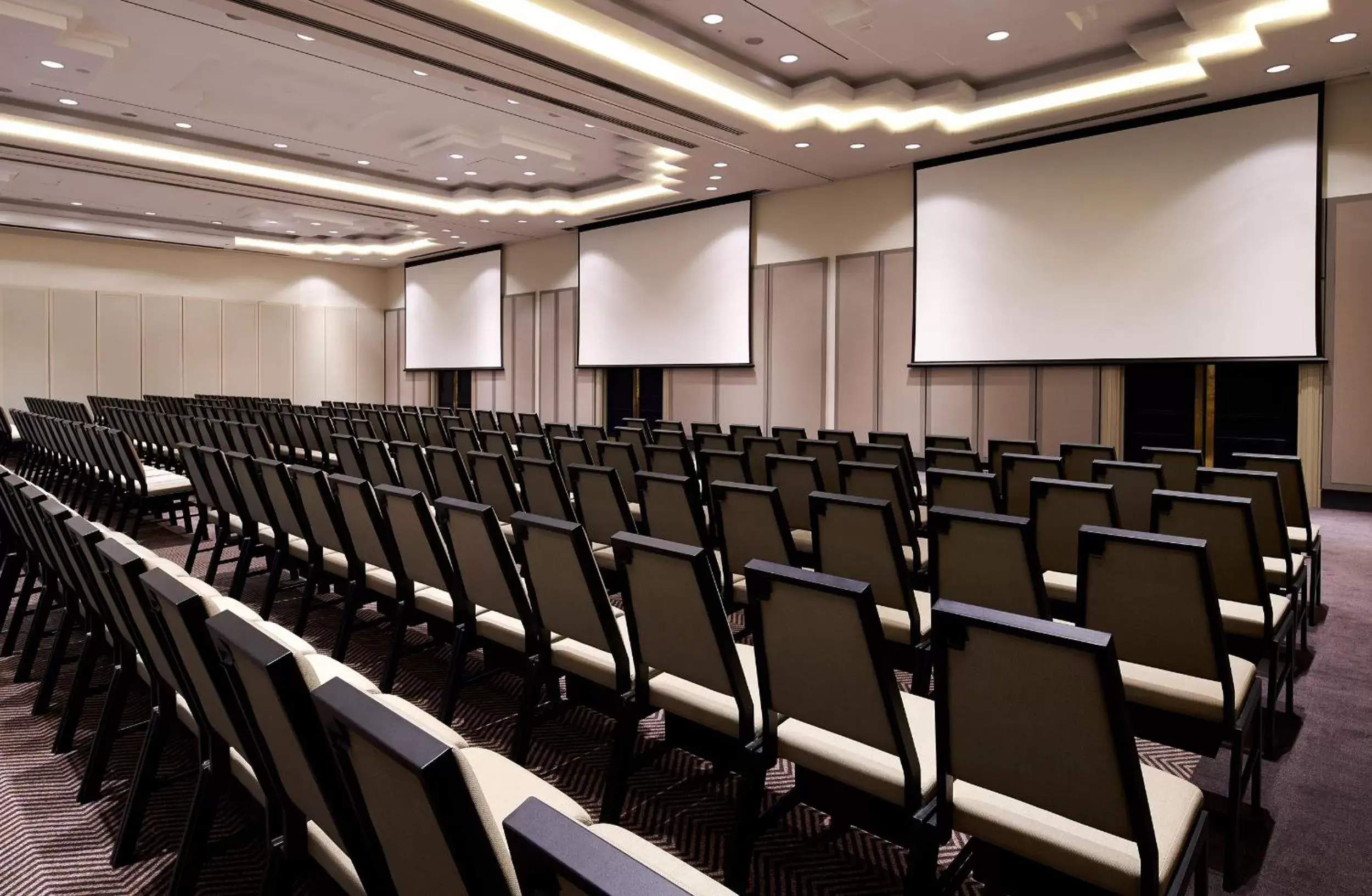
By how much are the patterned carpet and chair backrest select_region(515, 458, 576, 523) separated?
955 millimetres

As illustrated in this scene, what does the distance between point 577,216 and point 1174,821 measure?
39.8 ft

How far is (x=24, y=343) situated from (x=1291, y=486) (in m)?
17.1

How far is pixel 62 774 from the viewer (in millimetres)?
2633

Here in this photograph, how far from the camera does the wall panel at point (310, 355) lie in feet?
55.1

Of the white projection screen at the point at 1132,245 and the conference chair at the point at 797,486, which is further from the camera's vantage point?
the white projection screen at the point at 1132,245

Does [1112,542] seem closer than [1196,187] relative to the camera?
Yes

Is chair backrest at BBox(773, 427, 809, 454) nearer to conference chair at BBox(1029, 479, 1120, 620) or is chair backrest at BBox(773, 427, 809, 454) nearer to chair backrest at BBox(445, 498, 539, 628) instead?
conference chair at BBox(1029, 479, 1120, 620)

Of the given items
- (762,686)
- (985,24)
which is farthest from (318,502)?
(985,24)

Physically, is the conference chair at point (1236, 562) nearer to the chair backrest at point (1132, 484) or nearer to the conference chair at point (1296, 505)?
the chair backrest at point (1132, 484)

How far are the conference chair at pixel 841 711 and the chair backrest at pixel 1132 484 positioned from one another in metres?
2.18

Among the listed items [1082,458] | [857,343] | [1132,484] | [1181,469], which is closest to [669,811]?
[1132,484]

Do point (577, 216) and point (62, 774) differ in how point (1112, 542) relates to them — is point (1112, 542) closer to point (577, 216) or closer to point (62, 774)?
point (62, 774)

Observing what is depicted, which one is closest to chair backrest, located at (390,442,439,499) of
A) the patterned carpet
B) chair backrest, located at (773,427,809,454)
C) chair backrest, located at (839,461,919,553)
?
the patterned carpet

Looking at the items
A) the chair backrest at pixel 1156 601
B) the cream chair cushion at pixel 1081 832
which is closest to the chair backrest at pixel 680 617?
the cream chair cushion at pixel 1081 832
